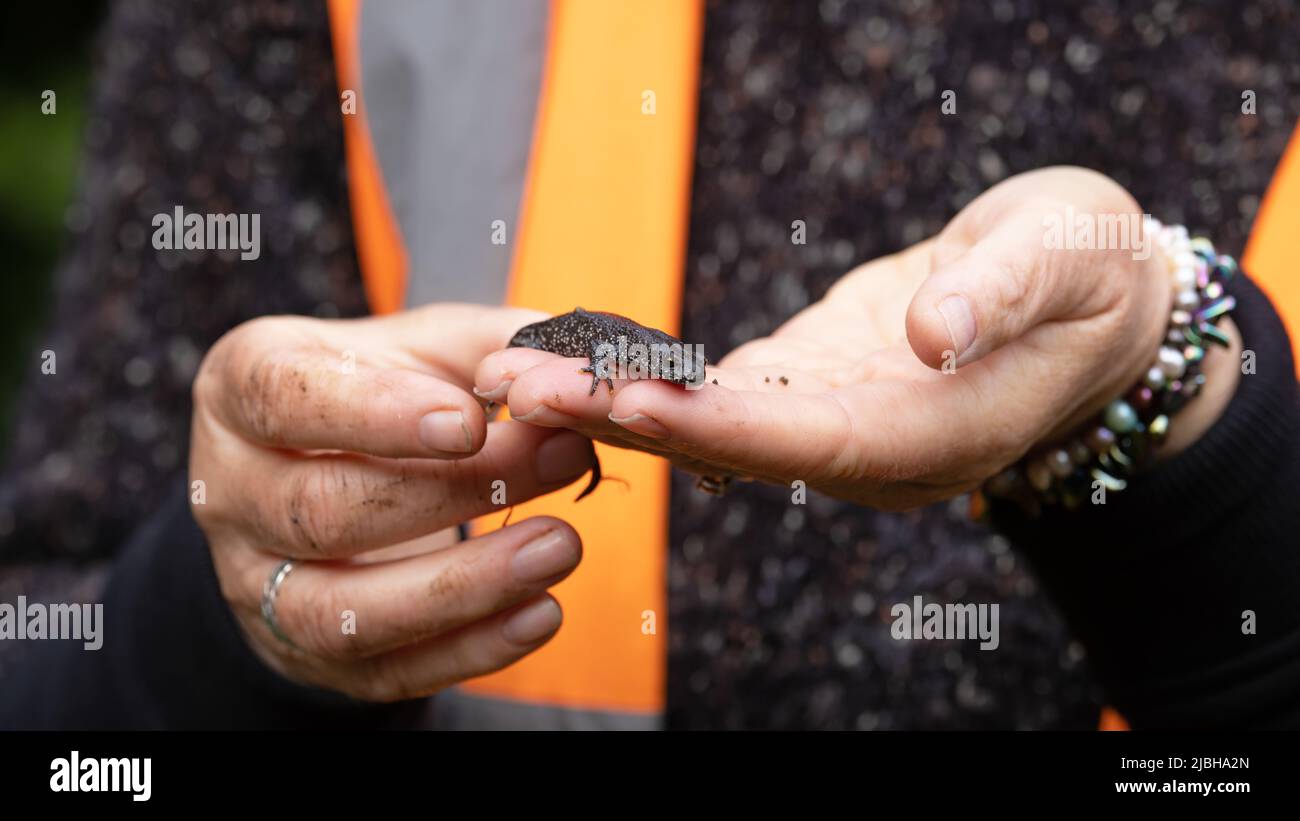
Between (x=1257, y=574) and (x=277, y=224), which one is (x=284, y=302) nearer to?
(x=277, y=224)

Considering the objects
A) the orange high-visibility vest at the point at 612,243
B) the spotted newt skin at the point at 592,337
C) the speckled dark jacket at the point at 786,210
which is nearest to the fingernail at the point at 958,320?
the spotted newt skin at the point at 592,337

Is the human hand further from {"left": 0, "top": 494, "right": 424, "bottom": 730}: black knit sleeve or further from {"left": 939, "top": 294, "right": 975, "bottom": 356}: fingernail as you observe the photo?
{"left": 939, "top": 294, "right": 975, "bottom": 356}: fingernail

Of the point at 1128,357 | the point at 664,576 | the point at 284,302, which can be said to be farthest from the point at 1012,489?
the point at 284,302

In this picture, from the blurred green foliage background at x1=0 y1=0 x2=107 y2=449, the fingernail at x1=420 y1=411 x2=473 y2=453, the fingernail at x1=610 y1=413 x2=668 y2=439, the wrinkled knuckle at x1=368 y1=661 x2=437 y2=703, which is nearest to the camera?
the fingernail at x1=610 y1=413 x2=668 y2=439

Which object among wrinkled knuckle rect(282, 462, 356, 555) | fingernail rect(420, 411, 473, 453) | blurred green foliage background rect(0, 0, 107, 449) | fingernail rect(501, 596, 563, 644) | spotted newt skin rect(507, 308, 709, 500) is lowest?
fingernail rect(501, 596, 563, 644)

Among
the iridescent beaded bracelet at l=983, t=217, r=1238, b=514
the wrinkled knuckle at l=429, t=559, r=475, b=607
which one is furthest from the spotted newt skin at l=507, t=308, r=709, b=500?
the iridescent beaded bracelet at l=983, t=217, r=1238, b=514

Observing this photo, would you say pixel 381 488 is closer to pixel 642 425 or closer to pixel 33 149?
pixel 642 425
